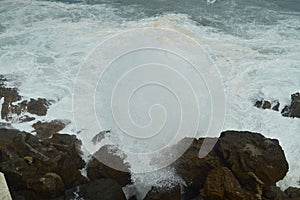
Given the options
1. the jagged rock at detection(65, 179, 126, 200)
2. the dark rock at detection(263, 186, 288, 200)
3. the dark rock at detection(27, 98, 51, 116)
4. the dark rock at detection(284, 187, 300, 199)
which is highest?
the dark rock at detection(27, 98, 51, 116)

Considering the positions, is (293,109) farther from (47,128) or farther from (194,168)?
(47,128)

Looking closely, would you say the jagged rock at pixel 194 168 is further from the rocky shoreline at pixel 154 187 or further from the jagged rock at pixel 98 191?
the jagged rock at pixel 98 191

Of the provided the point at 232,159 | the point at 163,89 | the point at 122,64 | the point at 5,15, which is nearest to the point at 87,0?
the point at 5,15

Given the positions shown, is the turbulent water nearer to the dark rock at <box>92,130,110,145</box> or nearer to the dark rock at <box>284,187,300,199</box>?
the dark rock at <box>284,187,300,199</box>

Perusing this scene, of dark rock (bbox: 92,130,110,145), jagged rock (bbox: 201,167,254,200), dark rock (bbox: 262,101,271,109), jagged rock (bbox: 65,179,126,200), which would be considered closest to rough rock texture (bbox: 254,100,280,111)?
dark rock (bbox: 262,101,271,109)

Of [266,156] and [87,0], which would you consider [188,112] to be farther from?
[87,0]

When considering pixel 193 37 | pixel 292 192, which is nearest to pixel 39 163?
pixel 292 192

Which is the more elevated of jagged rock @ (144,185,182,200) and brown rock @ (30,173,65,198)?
brown rock @ (30,173,65,198)
